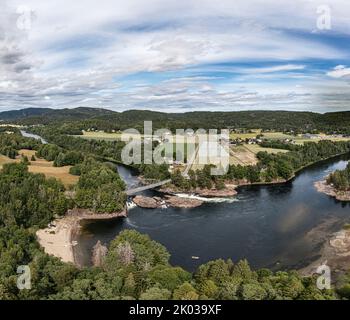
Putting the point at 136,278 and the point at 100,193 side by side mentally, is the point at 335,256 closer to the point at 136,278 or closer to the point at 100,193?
the point at 136,278

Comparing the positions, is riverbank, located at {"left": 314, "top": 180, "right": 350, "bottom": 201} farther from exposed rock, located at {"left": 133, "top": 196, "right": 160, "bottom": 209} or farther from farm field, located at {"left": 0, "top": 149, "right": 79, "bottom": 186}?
farm field, located at {"left": 0, "top": 149, "right": 79, "bottom": 186}

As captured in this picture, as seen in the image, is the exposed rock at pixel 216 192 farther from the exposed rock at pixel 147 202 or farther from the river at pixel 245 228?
the exposed rock at pixel 147 202

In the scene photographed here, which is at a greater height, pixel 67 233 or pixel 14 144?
pixel 14 144

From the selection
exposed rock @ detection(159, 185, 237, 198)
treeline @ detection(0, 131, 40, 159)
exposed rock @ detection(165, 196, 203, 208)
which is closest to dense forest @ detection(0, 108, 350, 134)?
treeline @ detection(0, 131, 40, 159)

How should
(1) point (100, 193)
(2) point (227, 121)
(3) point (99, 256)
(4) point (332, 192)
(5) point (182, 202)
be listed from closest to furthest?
1. (3) point (99, 256)
2. (1) point (100, 193)
3. (5) point (182, 202)
4. (4) point (332, 192)
5. (2) point (227, 121)

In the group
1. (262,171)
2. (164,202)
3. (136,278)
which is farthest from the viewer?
(262,171)

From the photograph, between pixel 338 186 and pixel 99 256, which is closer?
pixel 99 256

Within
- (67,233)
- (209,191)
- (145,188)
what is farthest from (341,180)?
(67,233)

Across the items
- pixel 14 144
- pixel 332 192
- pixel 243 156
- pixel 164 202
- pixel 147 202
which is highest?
pixel 14 144
